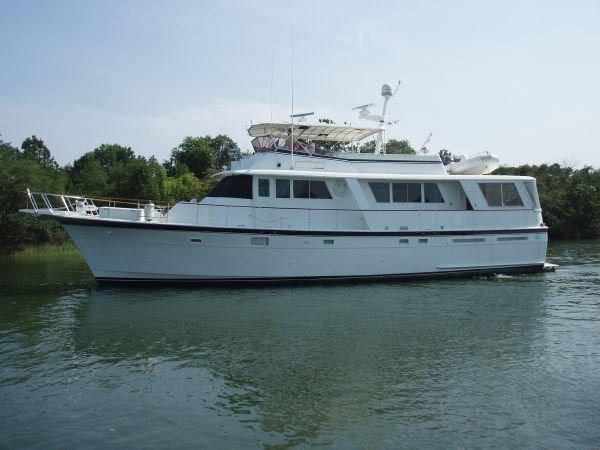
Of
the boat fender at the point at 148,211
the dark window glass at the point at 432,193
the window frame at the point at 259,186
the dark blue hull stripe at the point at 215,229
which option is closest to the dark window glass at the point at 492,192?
the dark window glass at the point at 432,193

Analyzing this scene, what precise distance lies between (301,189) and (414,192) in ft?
12.6

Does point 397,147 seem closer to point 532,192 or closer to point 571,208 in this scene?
point 571,208

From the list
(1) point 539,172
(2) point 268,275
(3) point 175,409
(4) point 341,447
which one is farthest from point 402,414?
(1) point 539,172

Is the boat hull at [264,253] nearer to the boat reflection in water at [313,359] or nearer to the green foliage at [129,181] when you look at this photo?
the boat reflection in water at [313,359]

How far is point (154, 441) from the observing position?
5770 mm

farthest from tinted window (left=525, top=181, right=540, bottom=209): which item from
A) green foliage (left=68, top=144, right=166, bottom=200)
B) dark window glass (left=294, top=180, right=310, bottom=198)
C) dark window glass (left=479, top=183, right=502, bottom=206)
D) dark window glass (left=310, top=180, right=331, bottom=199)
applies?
green foliage (left=68, top=144, right=166, bottom=200)

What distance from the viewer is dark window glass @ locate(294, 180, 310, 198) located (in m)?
15.7

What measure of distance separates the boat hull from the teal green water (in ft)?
2.38

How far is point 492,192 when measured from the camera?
17344mm

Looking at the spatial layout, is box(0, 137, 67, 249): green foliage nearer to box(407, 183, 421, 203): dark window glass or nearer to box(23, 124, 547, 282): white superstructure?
box(23, 124, 547, 282): white superstructure

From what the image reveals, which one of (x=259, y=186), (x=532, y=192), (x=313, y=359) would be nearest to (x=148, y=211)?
(x=259, y=186)

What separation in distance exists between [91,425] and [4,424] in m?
1.05

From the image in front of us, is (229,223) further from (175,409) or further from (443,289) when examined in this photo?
(175,409)

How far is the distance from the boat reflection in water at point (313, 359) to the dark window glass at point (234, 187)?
2862 mm
